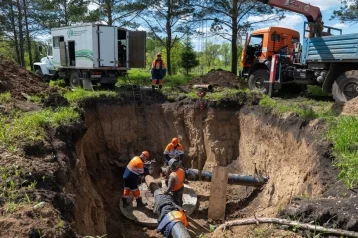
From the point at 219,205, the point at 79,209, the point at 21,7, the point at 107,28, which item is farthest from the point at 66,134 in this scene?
the point at 21,7

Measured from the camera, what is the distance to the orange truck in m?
10.4

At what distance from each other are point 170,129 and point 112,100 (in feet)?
8.26

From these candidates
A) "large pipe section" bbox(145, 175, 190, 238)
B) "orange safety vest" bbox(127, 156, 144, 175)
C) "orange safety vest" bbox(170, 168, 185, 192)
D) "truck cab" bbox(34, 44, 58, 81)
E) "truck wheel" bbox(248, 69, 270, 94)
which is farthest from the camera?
"truck cab" bbox(34, 44, 58, 81)

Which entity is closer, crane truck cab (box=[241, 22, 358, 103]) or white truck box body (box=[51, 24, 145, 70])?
crane truck cab (box=[241, 22, 358, 103])

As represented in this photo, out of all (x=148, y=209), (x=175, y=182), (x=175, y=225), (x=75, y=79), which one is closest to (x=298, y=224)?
(x=175, y=225)

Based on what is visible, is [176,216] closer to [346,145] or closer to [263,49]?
[346,145]

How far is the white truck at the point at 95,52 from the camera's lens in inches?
552

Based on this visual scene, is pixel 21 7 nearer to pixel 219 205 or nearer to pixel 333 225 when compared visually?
pixel 219 205

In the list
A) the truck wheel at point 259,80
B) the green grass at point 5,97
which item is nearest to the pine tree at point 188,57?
the truck wheel at point 259,80

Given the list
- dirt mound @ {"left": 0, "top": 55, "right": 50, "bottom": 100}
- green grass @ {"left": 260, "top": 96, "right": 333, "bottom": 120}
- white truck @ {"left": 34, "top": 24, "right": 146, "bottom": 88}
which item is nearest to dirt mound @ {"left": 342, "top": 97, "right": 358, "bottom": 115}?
green grass @ {"left": 260, "top": 96, "right": 333, "bottom": 120}

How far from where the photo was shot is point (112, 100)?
12195 mm

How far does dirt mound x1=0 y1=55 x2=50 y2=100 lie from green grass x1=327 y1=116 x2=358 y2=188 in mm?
9145

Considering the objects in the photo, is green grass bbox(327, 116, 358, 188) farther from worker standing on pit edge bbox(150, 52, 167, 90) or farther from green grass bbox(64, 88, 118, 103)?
worker standing on pit edge bbox(150, 52, 167, 90)

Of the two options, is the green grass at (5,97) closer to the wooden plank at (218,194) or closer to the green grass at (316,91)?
the wooden plank at (218,194)
